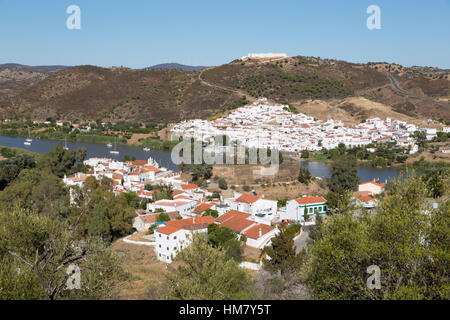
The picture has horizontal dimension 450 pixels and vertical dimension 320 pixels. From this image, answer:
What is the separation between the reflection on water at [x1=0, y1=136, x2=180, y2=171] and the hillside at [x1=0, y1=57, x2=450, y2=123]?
43.1ft

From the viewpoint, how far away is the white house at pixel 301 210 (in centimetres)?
1706

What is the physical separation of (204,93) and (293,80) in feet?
42.7

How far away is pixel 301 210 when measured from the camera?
1711 centimetres

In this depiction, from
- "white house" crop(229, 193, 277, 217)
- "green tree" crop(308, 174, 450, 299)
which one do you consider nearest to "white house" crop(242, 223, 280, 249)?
"white house" crop(229, 193, 277, 217)

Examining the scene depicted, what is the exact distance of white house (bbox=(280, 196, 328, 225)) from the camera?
17062mm

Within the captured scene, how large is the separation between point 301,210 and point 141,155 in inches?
832

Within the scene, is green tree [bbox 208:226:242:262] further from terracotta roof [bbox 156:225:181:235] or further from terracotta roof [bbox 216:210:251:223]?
terracotta roof [bbox 216:210:251:223]

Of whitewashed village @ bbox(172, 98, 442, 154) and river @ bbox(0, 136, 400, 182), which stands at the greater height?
whitewashed village @ bbox(172, 98, 442, 154)

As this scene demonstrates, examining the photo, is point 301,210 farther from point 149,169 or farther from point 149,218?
point 149,169

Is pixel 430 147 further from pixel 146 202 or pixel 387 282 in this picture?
pixel 387 282

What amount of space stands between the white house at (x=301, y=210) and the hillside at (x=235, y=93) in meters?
31.7

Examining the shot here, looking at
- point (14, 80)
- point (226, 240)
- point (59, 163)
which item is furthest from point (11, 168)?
point (14, 80)
